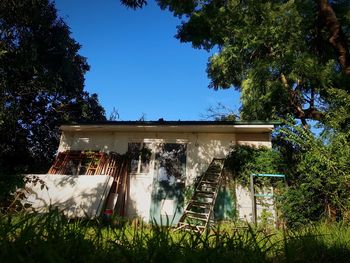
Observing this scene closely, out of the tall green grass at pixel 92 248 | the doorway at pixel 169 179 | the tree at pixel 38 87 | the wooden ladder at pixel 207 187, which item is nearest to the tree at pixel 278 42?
the wooden ladder at pixel 207 187

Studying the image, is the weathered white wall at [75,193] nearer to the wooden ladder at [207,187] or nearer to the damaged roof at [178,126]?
the damaged roof at [178,126]

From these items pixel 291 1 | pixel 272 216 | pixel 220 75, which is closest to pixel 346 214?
pixel 272 216

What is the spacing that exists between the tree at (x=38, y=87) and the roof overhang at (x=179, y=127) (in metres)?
2.08

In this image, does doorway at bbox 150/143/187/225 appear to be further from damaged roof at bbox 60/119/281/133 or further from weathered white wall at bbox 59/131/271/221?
damaged roof at bbox 60/119/281/133

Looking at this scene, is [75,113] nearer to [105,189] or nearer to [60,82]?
[60,82]

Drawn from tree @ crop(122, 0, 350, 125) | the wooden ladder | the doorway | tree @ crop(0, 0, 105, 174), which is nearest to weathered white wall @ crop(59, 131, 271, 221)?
the doorway

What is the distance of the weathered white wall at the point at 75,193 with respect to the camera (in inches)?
446

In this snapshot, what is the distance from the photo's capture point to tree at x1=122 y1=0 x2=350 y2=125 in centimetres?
1398

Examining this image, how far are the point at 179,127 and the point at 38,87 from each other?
7.20m

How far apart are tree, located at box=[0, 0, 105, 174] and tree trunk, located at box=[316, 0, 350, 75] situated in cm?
1183

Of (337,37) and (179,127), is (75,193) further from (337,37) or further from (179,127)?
(337,37)

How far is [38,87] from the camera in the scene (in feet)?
50.5

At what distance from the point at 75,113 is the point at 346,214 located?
18.5 m

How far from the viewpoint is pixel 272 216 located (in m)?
11.3
